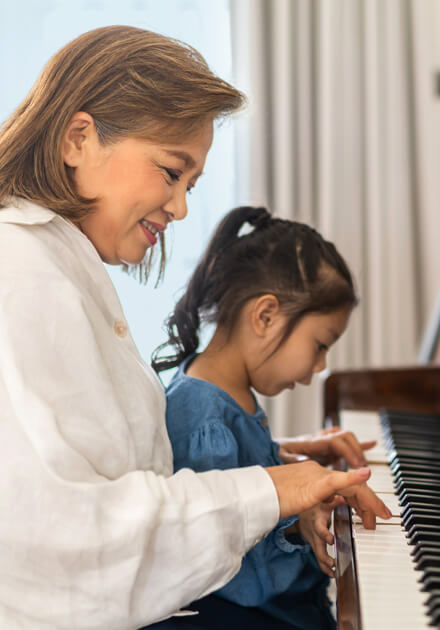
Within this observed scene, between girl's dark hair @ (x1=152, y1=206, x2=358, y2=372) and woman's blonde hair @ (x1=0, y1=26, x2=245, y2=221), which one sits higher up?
woman's blonde hair @ (x1=0, y1=26, x2=245, y2=221)

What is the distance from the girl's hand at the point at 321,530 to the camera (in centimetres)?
106

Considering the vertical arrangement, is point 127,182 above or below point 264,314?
above

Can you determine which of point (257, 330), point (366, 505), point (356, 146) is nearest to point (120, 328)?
point (366, 505)

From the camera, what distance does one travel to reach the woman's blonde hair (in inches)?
38.4

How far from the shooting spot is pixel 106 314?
0.96 meters

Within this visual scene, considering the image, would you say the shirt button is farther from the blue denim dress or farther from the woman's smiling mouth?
the blue denim dress

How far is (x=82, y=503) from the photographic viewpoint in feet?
2.50

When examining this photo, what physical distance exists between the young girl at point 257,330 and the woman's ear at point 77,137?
0.47 m

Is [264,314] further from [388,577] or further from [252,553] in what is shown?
[388,577]

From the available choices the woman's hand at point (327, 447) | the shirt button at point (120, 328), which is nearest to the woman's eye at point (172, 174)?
the shirt button at point (120, 328)

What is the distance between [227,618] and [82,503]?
45cm

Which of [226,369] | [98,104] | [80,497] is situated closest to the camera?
[80,497]

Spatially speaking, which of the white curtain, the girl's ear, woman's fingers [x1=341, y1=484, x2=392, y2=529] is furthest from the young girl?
the white curtain

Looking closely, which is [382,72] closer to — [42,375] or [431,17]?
[431,17]
